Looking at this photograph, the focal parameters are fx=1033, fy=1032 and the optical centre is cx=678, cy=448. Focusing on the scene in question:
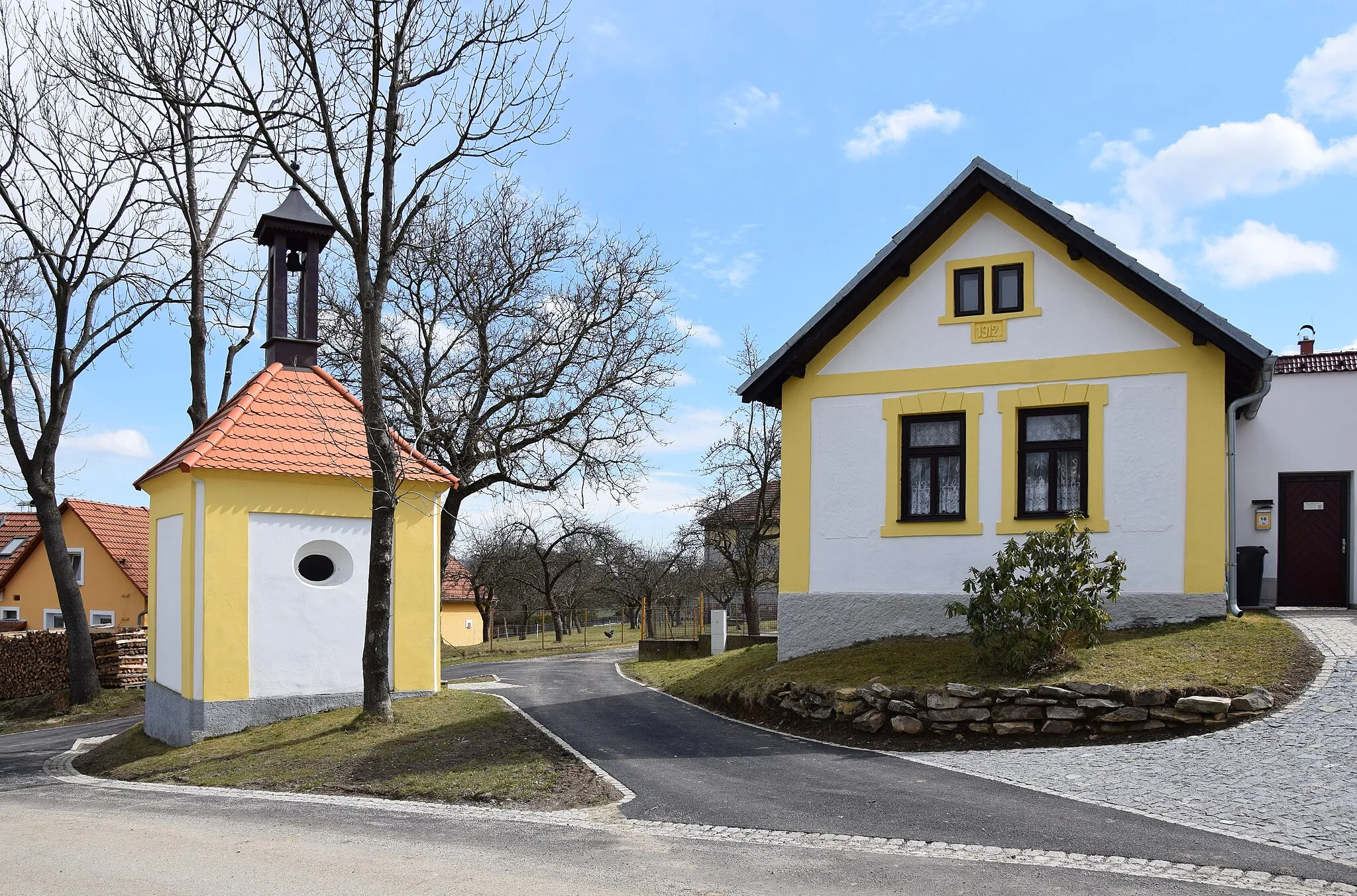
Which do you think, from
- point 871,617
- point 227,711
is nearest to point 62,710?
point 227,711

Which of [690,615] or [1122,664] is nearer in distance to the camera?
[1122,664]

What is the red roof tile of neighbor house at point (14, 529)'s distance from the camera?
44.1 meters

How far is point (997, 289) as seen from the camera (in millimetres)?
15352

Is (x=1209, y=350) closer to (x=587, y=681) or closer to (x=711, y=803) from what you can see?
(x=711, y=803)

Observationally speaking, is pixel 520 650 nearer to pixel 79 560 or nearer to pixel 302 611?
pixel 79 560

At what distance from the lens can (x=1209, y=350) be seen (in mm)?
14000

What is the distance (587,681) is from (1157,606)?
1090 centimetres

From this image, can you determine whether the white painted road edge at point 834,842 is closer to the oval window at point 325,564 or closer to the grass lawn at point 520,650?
the oval window at point 325,564

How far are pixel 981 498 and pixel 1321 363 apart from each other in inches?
357

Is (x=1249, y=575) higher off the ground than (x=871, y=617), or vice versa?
(x=1249, y=575)

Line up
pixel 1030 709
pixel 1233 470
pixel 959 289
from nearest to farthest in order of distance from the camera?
1. pixel 1030 709
2. pixel 1233 470
3. pixel 959 289

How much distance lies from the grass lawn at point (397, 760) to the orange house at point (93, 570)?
23.2 meters

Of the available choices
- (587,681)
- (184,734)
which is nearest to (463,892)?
(184,734)

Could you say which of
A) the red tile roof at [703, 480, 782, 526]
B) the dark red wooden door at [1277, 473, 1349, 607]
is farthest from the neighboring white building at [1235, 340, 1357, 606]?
the red tile roof at [703, 480, 782, 526]
